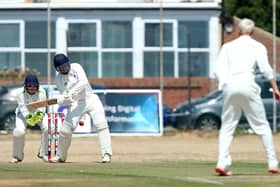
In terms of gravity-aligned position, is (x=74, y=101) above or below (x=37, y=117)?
above

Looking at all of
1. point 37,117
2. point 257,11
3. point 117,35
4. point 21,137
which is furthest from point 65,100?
point 257,11

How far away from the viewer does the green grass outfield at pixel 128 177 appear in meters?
12.7

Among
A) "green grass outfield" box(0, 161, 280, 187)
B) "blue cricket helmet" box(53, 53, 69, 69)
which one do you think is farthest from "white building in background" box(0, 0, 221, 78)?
"green grass outfield" box(0, 161, 280, 187)

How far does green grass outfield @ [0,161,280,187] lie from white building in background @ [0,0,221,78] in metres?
27.0

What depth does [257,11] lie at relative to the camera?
63.3m

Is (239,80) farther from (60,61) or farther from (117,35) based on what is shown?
(117,35)

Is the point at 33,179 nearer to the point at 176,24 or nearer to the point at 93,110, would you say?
the point at 93,110

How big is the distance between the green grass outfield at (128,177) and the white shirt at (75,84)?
2.14m

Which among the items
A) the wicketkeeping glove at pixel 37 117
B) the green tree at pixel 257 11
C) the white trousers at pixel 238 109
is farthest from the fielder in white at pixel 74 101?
the green tree at pixel 257 11

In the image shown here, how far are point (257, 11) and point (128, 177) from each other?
166 ft

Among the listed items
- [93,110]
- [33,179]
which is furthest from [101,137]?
[33,179]

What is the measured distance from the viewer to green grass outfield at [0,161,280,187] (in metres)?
12.7

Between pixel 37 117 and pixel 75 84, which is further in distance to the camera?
pixel 37 117

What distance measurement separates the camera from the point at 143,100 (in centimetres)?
3312
